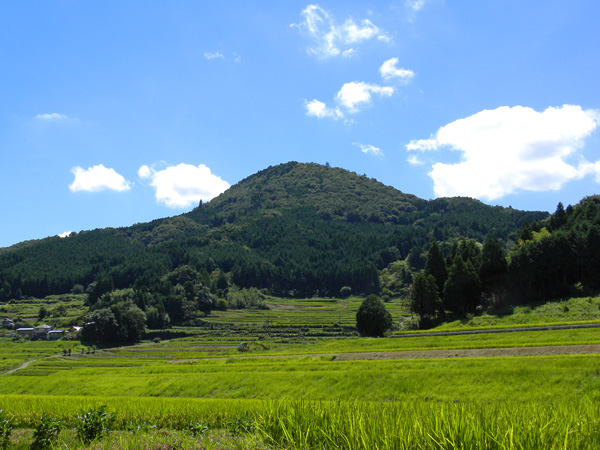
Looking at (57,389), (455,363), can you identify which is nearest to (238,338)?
(57,389)

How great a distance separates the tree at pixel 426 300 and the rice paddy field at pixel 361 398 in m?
9.74

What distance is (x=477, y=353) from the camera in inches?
1156

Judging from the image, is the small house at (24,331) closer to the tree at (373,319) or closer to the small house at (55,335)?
the small house at (55,335)

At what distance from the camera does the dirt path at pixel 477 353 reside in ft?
84.1

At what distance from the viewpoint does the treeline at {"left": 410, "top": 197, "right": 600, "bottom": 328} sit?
5241 cm

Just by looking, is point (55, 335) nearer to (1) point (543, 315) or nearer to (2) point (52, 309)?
(2) point (52, 309)

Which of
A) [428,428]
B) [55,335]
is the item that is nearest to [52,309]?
[55,335]

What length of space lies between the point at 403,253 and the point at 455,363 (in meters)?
159

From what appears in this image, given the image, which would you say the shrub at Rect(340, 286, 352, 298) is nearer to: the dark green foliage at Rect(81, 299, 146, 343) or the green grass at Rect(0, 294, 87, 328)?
the dark green foliage at Rect(81, 299, 146, 343)

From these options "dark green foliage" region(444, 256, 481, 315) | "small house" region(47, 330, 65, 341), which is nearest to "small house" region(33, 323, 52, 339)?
"small house" region(47, 330, 65, 341)

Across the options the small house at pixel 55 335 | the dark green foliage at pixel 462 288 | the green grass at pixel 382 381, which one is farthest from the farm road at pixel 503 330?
the small house at pixel 55 335

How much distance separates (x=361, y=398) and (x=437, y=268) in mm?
44001

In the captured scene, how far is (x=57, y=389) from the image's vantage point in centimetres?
3450

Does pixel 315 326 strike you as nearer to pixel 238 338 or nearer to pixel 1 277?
pixel 238 338
